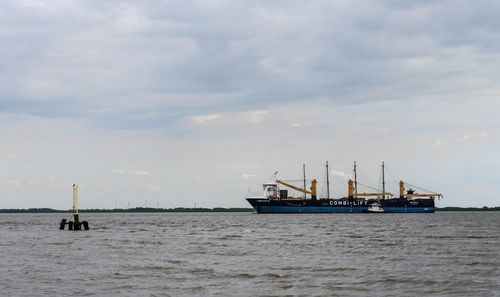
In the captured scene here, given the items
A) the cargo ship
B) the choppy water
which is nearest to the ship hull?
the cargo ship

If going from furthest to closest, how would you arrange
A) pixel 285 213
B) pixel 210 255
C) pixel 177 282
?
pixel 285 213 < pixel 210 255 < pixel 177 282

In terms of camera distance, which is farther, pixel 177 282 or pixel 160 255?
pixel 160 255

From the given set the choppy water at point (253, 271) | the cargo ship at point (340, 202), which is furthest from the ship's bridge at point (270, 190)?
the choppy water at point (253, 271)

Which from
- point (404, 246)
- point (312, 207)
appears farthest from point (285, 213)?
point (404, 246)

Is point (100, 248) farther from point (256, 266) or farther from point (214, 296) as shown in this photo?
point (214, 296)

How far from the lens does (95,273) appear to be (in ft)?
111

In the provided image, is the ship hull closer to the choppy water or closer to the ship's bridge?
the ship's bridge

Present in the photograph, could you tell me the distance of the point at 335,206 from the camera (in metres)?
178

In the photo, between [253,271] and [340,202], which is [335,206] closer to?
[340,202]

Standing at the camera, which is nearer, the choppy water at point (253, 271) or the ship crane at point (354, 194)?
the choppy water at point (253, 271)

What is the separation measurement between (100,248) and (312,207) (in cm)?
12871

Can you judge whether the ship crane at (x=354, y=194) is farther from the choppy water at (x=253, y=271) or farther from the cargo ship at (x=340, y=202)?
the choppy water at (x=253, y=271)

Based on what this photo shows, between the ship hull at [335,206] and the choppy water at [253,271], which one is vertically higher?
the ship hull at [335,206]

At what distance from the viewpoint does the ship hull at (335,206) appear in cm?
17425
